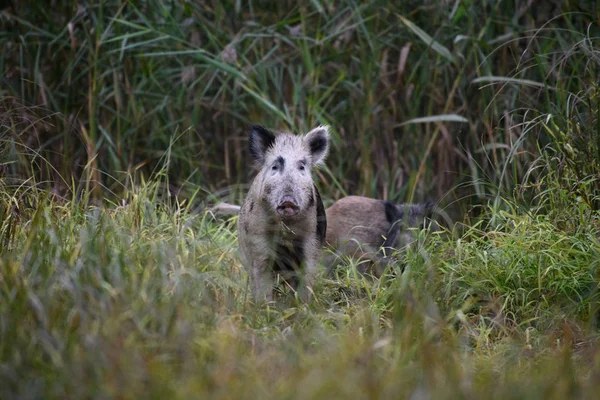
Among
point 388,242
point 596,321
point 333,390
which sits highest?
point 333,390

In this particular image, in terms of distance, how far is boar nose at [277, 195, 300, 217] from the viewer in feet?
16.1

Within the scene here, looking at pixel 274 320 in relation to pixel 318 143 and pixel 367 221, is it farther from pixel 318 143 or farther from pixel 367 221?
pixel 367 221

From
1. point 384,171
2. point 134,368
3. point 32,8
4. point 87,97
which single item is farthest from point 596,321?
point 32,8

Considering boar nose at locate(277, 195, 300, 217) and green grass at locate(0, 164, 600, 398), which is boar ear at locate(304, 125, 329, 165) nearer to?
boar nose at locate(277, 195, 300, 217)

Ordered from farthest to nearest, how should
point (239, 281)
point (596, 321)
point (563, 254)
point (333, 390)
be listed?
point (239, 281) < point (563, 254) < point (596, 321) < point (333, 390)

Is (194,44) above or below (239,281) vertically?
above

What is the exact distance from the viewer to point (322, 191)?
7695mm

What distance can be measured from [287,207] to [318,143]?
824 millimetres

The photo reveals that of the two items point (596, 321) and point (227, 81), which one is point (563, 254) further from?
point (227, 81)

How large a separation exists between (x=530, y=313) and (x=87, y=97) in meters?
4.42

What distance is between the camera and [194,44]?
757 cm

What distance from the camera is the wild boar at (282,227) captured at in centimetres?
494

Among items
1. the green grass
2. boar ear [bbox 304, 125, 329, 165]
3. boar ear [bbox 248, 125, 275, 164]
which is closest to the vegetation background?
the green grass

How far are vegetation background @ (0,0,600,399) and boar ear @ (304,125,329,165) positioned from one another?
0.78 m
